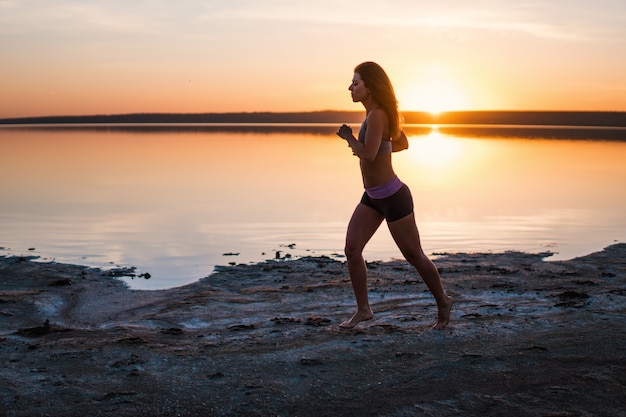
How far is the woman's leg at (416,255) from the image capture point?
5863 millimetres

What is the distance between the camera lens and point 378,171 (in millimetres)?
5840

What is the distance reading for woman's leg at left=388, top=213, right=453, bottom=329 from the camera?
5863mm

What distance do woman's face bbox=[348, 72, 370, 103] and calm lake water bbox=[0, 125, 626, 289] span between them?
4133mm

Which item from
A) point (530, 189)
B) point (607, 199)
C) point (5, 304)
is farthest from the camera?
point (530, 189)

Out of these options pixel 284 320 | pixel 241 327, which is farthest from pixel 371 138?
pixel 241 327

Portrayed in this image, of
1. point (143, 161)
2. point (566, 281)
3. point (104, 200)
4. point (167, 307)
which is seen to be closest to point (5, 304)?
point (167, 307)

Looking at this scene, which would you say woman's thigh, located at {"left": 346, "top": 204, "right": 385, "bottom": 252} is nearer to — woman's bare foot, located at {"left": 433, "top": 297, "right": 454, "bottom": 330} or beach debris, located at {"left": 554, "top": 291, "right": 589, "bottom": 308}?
woman's bare foot, located at {"left": 433, "top": 297, "right": 454, "bottom": 330}

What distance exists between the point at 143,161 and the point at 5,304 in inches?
1038

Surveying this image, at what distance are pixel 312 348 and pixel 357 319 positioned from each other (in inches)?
29.4

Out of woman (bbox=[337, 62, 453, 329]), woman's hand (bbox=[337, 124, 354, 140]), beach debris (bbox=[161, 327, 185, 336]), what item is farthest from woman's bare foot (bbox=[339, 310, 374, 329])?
woman's hand (bbox=[337, 124, 354, 140])

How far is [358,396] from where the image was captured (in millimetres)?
4617

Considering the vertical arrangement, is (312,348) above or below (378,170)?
below

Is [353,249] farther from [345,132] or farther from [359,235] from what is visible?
[345,132]

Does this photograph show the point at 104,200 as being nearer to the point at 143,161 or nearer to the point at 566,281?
the point at 566,281
